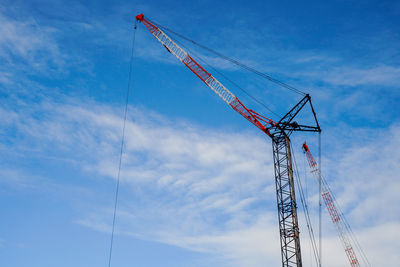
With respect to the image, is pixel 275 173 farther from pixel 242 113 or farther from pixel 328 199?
pixel 328 199

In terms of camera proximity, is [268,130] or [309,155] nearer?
[268,130]

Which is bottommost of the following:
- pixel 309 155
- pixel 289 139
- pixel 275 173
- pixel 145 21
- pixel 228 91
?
pixel 275 173

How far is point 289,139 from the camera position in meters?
69.6

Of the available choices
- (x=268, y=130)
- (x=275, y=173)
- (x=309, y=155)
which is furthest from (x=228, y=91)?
(x=309, y=155)

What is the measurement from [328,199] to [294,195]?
3582 inches

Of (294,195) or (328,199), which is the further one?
(328,199)

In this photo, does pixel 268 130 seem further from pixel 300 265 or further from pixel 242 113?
pixel 300 265

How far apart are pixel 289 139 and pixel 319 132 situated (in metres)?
6.77

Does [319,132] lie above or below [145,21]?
below

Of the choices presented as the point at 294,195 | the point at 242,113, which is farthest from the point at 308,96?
the point at 294,195

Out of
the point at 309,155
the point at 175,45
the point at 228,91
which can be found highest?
the point at 309,155

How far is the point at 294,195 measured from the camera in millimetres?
64625

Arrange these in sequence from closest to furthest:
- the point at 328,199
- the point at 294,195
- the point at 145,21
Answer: the point at 294,195, the point at 145,21, the point at 328,199

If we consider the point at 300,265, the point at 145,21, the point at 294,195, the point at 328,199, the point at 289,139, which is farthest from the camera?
the point at 328,199
